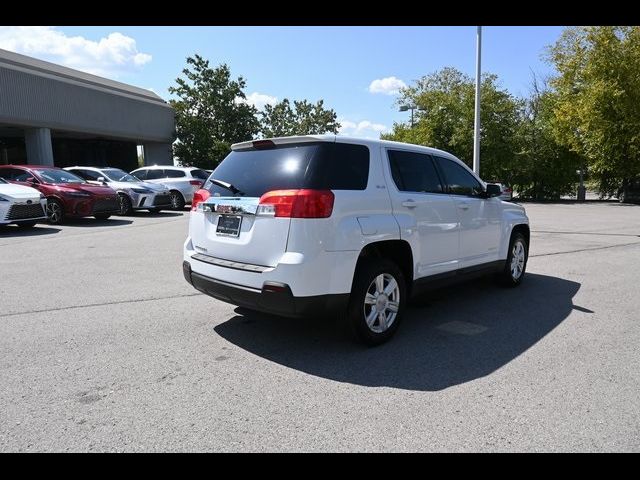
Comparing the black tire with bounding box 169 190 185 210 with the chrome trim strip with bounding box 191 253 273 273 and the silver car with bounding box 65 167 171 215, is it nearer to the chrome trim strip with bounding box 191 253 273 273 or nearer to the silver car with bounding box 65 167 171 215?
the silver car with bounding box 65 167 171 215

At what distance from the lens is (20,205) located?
463 inches

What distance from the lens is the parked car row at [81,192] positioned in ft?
39.2

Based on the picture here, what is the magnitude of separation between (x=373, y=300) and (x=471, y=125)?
27.2m

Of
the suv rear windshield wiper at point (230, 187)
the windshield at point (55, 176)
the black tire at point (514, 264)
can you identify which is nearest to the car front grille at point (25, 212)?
the windshield at point (55, 176)

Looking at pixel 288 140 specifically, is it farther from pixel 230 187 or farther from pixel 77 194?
pixel 77 194

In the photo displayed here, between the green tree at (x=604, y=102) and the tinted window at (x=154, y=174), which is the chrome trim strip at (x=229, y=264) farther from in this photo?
the green tree at (x=604, y=102)

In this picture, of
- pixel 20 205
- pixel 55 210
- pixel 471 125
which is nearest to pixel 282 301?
pixel 20 205

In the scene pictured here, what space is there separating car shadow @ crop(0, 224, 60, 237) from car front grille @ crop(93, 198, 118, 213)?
1312mm

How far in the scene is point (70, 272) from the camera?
7426 mm

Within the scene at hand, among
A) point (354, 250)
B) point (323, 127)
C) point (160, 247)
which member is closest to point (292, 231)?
point (354, 250)

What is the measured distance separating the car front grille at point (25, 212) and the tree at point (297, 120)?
34.6 meters

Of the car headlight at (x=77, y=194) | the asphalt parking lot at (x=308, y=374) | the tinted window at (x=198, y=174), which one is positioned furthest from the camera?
the tinted window at (x=198, y=174)

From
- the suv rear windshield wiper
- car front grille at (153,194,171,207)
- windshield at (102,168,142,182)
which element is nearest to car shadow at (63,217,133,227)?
car front grille at (153,194,171,207)
